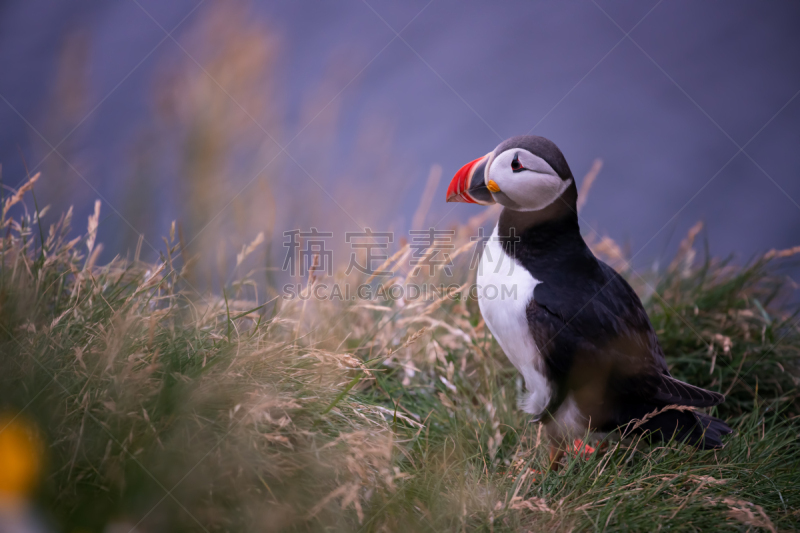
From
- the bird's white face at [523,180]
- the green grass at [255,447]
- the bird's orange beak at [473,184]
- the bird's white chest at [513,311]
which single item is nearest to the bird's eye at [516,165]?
the bird's white face at [523,180]

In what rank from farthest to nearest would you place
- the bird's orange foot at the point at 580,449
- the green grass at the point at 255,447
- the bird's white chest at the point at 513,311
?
the bird's white chest at the point at 513,311 → the bird's orange foot at the point at 580,449 → the green grass at the point at 255,447

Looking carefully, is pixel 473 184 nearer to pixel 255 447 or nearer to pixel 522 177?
pixel 522 177

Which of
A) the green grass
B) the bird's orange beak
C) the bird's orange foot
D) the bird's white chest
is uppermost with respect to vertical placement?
the bird's orange beak

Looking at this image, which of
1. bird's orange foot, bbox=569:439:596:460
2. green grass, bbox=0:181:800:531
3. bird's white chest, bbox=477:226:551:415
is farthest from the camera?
bird's white chest, bbox=477:226:551:415

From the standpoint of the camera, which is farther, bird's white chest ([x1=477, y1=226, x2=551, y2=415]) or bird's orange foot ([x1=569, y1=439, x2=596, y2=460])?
bird's white chest ([x1=477, y1=226, x2=551, y2=415])

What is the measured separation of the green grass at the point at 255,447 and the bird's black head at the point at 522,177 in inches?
25.5

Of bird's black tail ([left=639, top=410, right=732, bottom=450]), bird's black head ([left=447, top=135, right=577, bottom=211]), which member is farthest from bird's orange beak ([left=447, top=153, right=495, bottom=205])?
bird's black tail ([left=639, top=410, right=732, bottom=450])

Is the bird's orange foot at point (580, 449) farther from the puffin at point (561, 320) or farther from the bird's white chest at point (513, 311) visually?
the bird's white chest at point (513, 311)

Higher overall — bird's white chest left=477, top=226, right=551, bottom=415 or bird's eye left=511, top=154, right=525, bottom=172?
bird's eye left=511, top=154, right=525, bottom=172

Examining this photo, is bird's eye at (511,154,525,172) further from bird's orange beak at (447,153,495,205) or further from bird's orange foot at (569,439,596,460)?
bird's orange foot at (569,439,596,460)

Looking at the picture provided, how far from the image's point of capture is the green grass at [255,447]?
4.28ft

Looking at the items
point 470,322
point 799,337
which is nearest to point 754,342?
point 799,337

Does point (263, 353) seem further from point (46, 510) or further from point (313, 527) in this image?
point (46, 510)

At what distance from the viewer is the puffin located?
6.41 feet
